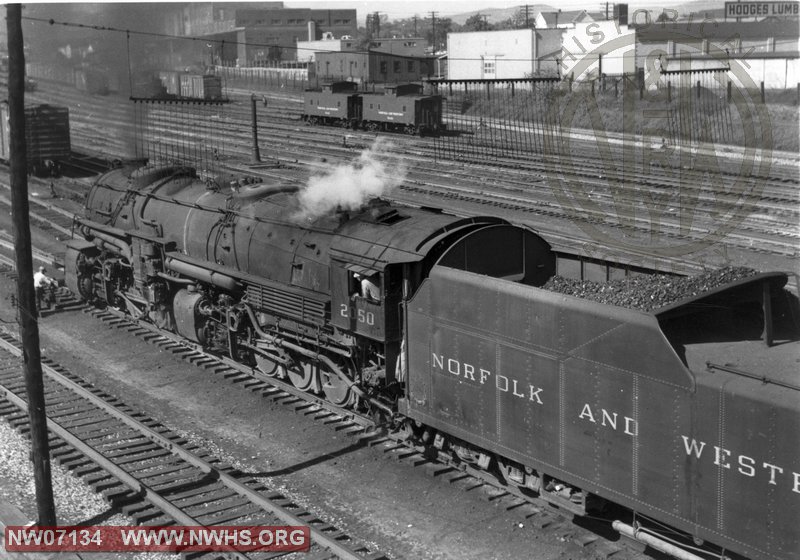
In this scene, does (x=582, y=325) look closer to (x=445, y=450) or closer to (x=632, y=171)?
(x=445, y=450)

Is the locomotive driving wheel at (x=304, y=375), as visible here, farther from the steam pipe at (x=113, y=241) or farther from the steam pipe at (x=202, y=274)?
the steam pipe at (x=113, y=241)

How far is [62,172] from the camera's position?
135 ft

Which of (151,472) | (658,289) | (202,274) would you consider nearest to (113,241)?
(202,274)

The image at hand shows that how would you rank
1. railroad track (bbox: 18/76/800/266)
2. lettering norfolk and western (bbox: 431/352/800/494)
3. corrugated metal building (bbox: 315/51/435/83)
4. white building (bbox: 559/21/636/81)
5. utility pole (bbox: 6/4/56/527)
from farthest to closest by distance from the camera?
corrugated metal building (bbox: 315/51/435/83) → white building (bbox: 559/21/636/81) → railroad track (bbox: 18/76/800/266) → utility pole (bbox: 6/4/56/527) → lettering norfolk and western (bbox: 431/352/800/494)

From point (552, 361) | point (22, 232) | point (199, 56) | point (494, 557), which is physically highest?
point (199, 56)

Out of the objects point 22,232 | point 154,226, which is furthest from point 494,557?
point 154,226

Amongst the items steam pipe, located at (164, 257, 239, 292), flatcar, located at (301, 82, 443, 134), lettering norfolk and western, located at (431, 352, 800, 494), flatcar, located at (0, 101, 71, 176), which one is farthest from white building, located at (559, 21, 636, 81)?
lettering norfolk and western, located at (431, 352, 800, 494)

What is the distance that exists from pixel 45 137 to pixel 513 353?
112 ft

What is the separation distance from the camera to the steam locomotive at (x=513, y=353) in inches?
330

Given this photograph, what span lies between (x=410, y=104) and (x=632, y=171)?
1505cm

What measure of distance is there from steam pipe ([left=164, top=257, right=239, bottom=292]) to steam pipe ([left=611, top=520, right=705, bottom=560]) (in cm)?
876

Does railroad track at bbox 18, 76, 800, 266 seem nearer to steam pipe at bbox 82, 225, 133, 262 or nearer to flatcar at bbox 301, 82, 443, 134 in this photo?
flatcar at bbox 301, 82, 443, 134

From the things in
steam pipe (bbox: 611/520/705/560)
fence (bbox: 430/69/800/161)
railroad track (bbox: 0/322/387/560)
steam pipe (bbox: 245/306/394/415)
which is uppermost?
fence (bbox: 430/69/800/161)

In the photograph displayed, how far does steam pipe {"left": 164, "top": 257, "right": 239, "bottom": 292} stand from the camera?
1631 centimetres
